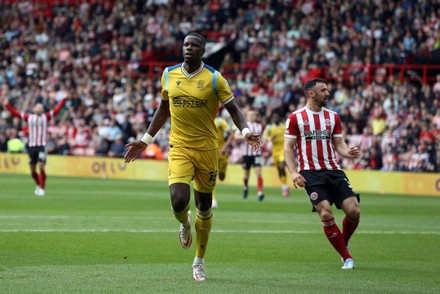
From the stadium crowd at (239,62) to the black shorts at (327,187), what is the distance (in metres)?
18.4

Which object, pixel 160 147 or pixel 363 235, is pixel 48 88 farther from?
pixel 363 235

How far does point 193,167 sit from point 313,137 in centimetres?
215

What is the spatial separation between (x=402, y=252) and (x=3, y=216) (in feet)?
26.7

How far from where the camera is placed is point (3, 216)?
1916 cm

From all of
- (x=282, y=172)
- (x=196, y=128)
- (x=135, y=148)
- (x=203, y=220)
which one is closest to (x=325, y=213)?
(x=203, y=220)

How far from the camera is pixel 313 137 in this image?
12758 millimetres

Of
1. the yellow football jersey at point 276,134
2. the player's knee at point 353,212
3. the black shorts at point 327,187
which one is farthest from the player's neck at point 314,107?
the yellow football jersey at point 276,134

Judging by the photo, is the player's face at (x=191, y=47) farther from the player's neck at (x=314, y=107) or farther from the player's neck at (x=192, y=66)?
the player's neck at (x=314, y=107)

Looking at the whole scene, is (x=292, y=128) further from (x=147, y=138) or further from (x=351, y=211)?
(x=147, y=138)

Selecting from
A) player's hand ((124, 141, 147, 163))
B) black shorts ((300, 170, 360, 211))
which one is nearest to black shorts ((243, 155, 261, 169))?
black shorts ((300, 170, 360, 211))

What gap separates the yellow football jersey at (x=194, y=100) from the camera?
11125 mm

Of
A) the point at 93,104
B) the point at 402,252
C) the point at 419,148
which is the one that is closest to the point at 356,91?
the point at 419,148

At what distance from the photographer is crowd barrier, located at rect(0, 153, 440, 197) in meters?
31.1

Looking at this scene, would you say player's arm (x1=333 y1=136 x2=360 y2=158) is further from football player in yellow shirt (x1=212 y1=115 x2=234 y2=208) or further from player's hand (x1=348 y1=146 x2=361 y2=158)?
football player in yellow shirt (x1=212 y1=115 x2=234 y2=208)
